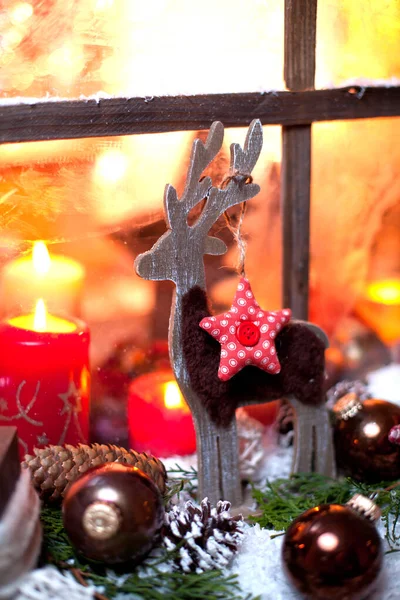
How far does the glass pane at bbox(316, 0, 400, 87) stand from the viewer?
108 centimetres

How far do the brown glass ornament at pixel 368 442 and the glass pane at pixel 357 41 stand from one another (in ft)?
1.64

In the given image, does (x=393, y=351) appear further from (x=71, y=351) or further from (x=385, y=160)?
(x=71, y=351)

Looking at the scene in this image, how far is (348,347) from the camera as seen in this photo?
1.26 metres

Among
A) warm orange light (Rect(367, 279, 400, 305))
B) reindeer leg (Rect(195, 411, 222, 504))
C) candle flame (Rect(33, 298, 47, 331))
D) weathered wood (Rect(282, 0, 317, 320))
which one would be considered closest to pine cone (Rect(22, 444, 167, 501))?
reindeer leg (Rect(195, 411, 222, 504))

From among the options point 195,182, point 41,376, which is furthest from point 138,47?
point 41,376

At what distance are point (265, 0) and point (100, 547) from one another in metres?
0.79

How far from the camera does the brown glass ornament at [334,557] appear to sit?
2.38 ft

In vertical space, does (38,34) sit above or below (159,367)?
above

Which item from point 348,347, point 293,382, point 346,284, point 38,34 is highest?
point 38,34

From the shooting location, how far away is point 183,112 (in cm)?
98

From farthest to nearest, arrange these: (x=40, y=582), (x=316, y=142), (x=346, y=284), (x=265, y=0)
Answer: (x=346, y=284)
(x=316, y=142)
(x=265, y=0)
(x=40, y=582)

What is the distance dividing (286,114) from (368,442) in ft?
1.63

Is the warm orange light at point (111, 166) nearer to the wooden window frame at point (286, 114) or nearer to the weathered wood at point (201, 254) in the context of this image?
the wooden window frame at point (286, 114)

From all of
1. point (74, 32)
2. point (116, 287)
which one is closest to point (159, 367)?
point (116, 287)
